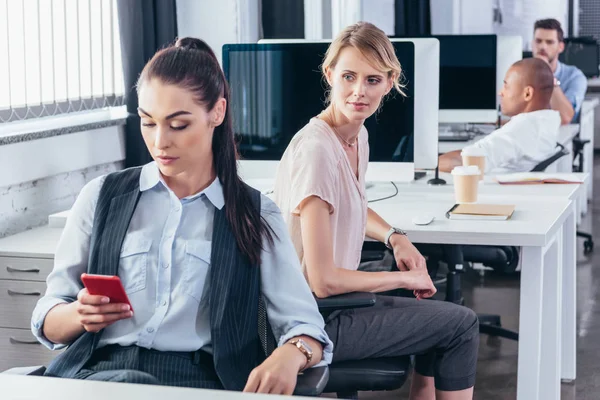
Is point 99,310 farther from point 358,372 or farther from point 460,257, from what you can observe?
point 460,257

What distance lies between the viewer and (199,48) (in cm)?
175

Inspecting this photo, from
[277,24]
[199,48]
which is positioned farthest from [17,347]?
[277,24]

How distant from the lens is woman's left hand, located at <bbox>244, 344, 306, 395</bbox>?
1561mm

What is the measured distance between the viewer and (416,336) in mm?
2150

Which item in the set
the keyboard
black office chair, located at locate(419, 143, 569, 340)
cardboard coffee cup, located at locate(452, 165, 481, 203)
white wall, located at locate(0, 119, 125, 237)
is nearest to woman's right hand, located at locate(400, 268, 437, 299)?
cardboard coffee cup, located at locate(452, 165, 481, 203)

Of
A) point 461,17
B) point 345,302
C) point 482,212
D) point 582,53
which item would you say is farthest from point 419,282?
point 582,53

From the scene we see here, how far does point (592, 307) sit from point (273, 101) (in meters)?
2.17

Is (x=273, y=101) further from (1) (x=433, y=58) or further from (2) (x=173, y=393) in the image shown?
(2) (x=173, y=393)

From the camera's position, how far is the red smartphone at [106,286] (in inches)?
57.9

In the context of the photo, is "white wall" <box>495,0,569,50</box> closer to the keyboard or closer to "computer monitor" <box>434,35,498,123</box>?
the keyboard

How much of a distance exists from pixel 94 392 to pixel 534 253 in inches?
64.2

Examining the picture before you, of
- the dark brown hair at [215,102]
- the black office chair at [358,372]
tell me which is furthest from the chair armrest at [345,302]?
the dark brown hair at [215,102]

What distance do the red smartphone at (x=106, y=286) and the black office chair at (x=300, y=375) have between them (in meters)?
0.18

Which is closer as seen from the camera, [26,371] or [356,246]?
[26,371]
